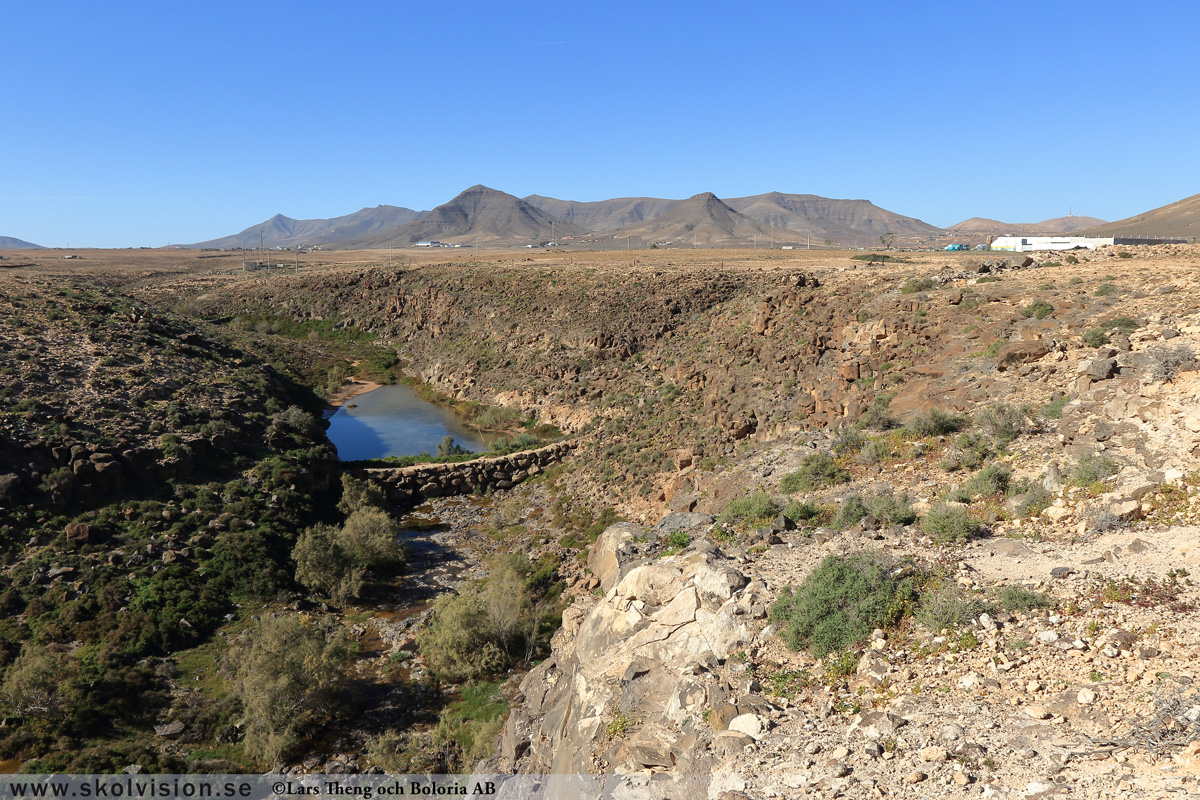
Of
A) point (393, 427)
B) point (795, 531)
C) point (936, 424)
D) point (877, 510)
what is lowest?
point (393, 427)

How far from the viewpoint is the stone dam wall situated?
2738cm

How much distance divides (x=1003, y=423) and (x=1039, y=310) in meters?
8.20

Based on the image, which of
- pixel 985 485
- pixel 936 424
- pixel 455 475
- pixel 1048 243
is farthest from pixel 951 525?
pixel 1048 243

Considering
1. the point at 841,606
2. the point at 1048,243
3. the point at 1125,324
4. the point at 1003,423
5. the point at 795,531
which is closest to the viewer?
the point at 841,606

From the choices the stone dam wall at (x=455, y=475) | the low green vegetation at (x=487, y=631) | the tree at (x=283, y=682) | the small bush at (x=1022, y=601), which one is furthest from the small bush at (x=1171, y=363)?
the stone dam wall at (x=455, y=475)

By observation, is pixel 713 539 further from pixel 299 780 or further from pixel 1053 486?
pixel 299 780

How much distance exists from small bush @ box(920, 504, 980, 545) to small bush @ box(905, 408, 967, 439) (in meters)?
4.58

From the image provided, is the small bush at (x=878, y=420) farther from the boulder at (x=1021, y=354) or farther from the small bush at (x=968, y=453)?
the boulder at (x=1021, y=354)

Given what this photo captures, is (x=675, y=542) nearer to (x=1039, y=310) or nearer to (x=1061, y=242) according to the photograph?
(x=1039, y=310)

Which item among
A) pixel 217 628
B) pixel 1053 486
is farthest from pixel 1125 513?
pixel 217 628

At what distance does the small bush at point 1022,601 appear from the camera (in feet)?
27.0

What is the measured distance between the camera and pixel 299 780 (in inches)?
501

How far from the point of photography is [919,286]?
26.2 metres

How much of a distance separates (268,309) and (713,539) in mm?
65894
